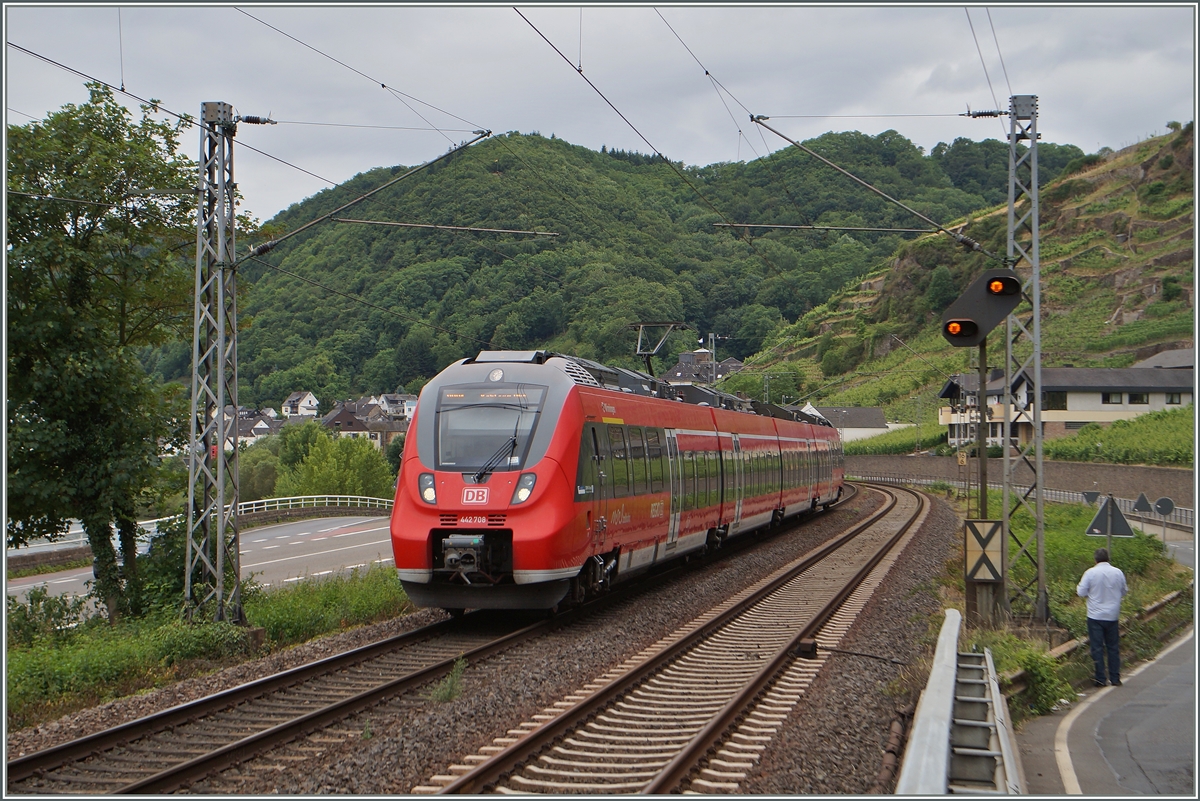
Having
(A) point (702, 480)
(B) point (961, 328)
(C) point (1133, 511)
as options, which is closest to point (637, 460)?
(A) point (702, 480)

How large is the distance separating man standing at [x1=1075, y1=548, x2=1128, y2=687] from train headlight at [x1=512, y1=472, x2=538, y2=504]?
6.60 metres

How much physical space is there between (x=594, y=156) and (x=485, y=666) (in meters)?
127

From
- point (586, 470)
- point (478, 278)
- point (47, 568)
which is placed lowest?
point (47, 568)

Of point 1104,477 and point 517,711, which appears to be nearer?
point 517,711

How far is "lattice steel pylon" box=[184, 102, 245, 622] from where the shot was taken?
1277 cm

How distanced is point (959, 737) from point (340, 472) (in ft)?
221

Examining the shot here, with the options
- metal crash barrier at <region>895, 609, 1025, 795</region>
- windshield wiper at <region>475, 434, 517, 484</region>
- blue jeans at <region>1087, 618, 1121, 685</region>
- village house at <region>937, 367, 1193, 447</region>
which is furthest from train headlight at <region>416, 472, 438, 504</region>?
village house at <region>937, 367, 1193, 447</region>

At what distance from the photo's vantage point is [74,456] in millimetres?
17266

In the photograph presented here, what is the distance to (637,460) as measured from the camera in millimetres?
14969

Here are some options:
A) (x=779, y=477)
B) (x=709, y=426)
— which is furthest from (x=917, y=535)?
(x=709, y=426)

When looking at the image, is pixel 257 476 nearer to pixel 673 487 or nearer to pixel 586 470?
pixel 673 487

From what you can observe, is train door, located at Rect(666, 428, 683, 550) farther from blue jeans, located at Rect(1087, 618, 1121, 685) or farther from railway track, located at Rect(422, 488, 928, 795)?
blue jeans, located at Rect(1087, 618, 1121, 685)

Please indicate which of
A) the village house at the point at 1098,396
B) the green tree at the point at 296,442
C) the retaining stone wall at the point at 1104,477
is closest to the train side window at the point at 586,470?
the retaining stone wall at the point at 1104,477

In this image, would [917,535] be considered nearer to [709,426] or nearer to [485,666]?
[709,426]
